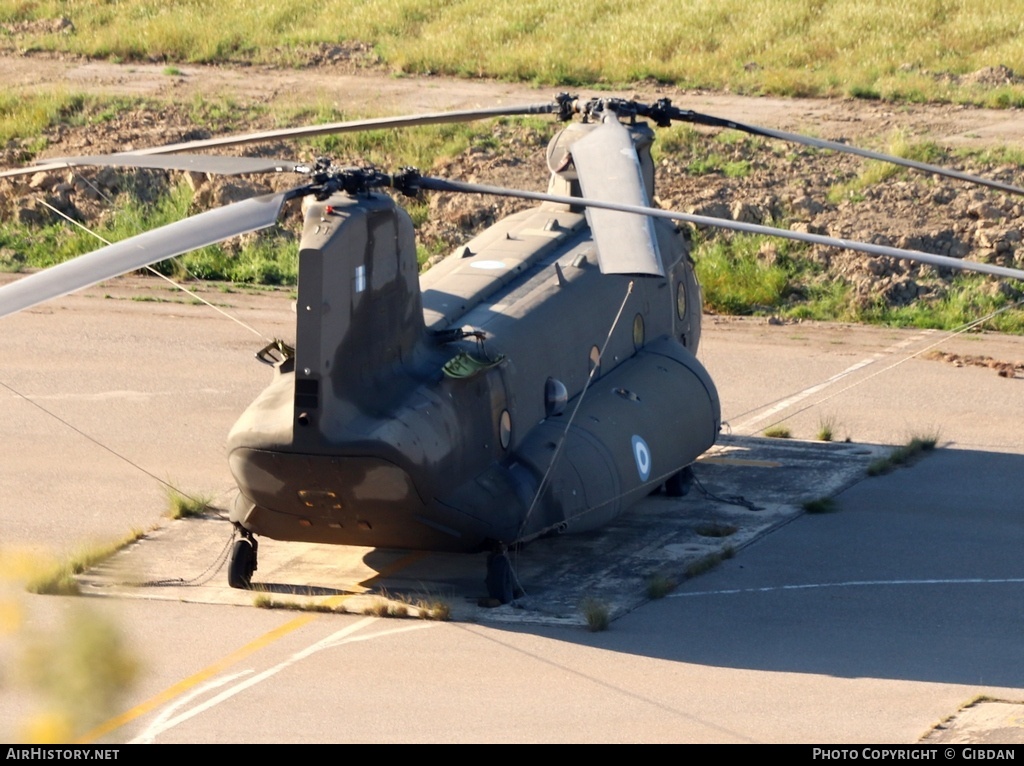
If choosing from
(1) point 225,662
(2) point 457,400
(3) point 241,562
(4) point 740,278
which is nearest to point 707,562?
(2) point 457,400

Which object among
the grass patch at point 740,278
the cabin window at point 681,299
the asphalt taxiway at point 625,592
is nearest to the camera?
the asphalt taxiway at point 625,592

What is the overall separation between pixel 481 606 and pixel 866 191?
17.4m

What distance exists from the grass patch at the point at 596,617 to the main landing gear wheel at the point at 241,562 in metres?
3.22

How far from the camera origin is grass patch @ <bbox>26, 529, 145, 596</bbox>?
621 inches

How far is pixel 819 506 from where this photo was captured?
18.2 m

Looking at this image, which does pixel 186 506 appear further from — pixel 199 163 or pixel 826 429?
pixel 826 429

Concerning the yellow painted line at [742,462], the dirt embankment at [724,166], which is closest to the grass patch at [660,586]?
the yellow painted line at [742,462]

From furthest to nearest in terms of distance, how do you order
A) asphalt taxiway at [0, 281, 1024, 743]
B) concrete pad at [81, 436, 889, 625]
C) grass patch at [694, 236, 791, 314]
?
grass patch at [694, 236, 791, 314], concrete pad at [81, 436, 889, 625], asphalt taxiway at [0, 281, 1024, 743]

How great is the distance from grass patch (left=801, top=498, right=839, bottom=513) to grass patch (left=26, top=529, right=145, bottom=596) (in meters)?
7.13

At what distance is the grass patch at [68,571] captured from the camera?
621 inches

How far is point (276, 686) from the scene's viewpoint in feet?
44.7

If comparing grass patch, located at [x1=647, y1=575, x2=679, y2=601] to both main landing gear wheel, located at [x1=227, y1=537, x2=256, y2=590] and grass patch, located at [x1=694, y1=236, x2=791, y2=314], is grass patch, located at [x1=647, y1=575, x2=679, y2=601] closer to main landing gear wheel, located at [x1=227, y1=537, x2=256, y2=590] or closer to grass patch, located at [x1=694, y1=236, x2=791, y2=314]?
main landing gear wheel, located at [x1=227, y1=537, x2=256, y2=590]

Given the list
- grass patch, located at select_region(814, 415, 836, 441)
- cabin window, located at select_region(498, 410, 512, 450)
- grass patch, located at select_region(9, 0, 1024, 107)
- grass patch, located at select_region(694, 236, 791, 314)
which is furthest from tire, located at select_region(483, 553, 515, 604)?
grass patch, located at select_region(9, 0, 1024, 107)

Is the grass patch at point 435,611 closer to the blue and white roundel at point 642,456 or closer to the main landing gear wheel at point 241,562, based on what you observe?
the main landing gear wheel at point 241,562
